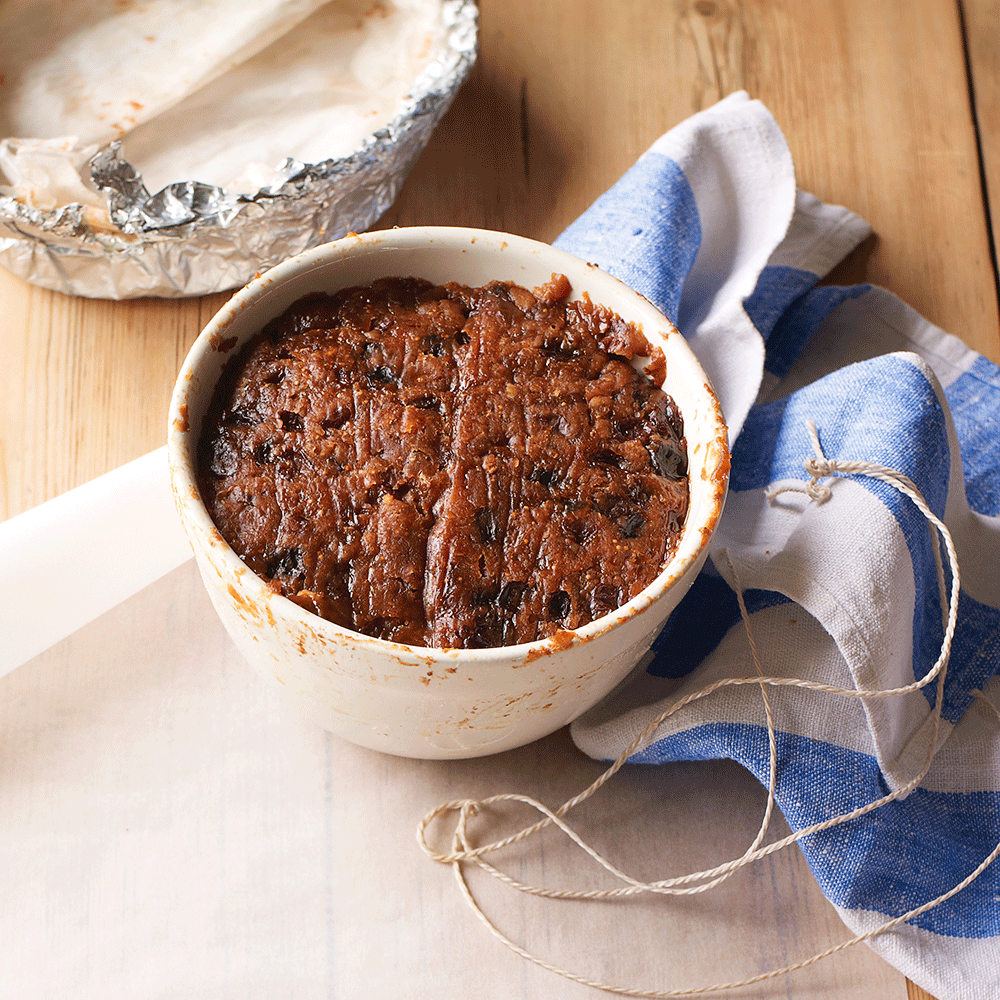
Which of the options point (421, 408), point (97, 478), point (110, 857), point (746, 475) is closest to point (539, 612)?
point (421, 408)

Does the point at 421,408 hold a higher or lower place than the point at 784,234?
higher

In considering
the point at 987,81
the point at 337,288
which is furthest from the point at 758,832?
the point at 987,81

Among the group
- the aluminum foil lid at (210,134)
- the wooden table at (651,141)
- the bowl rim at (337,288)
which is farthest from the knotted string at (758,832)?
the aluminum foil lid at (210,134)

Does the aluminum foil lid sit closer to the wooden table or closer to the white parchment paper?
the wooden table

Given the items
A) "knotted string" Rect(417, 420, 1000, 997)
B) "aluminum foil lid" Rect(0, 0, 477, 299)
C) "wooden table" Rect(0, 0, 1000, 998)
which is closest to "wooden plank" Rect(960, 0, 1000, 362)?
"wooden table" Rect(0, 0, 1000, 998)

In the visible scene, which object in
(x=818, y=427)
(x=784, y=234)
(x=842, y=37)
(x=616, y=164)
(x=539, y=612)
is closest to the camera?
(x=539, y=612)

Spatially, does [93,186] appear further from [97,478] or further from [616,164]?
[616,164]
